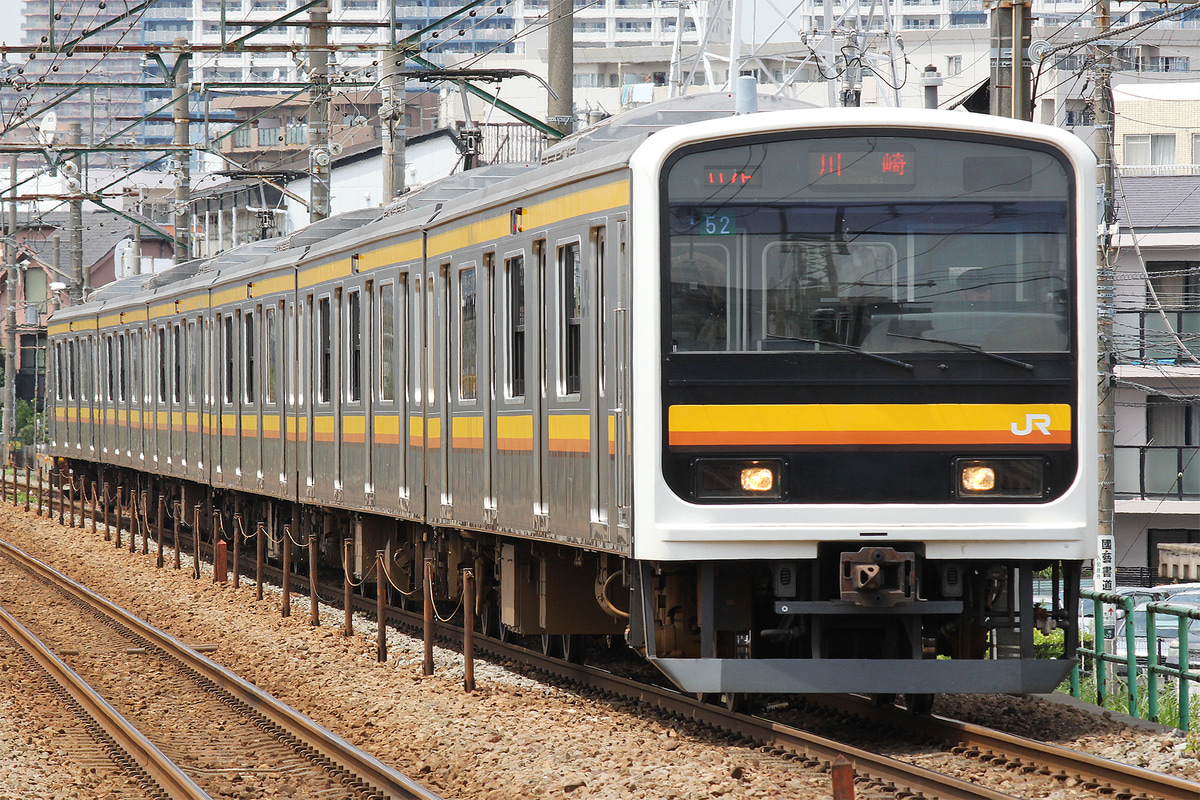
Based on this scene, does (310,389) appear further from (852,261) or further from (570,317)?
(852,261)

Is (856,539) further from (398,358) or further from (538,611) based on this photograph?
(398,358)

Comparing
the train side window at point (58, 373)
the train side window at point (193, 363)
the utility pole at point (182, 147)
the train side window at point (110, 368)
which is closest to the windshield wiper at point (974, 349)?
the train side window at point (193, 363)

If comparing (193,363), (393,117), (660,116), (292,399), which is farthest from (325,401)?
(660,116)

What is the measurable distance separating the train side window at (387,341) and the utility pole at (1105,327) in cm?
505

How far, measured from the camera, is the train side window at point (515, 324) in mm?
10242

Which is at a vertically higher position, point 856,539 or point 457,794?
point 856,539

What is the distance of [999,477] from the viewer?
8.14 meters

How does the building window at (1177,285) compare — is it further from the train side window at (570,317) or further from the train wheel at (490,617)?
the train side window at (570,317)

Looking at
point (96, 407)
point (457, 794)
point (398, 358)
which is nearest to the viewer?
point (457, 794)

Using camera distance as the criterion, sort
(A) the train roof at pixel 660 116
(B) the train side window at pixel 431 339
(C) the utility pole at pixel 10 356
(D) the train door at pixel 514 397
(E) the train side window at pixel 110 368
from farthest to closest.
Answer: (C) the utility pole at pixel 10 356 → (E) the train side window at pixel 110 368 → (B) the train side window at pixel 431 339 → (D) the train door at pixel 514 397 → (A) the train roof at pixel 660 116

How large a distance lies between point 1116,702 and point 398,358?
572 centimetres

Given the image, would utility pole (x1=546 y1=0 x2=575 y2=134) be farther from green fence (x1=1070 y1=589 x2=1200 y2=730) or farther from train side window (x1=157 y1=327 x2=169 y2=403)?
train side window (x1=157 y1=327 x2=169 y2=403)

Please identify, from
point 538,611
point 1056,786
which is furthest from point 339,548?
point 1056,786

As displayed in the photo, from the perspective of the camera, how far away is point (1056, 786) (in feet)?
23.8
